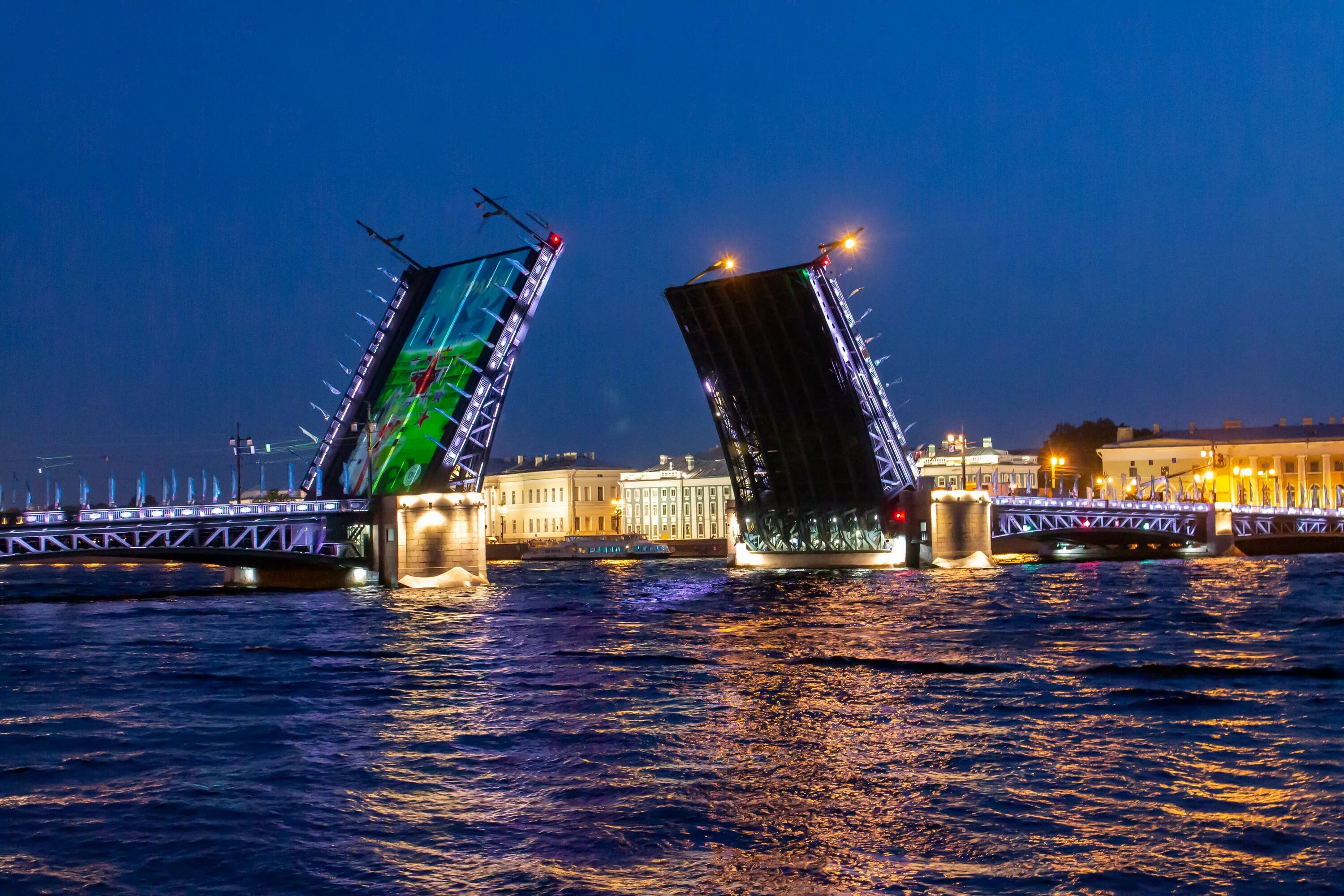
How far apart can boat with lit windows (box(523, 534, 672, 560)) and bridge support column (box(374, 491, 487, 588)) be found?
1951 inches

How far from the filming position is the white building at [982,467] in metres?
107

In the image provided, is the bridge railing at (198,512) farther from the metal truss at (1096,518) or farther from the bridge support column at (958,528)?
the metal truss at (1096,518)

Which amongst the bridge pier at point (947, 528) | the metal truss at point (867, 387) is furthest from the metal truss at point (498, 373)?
the bridge pier at point (947, 528)

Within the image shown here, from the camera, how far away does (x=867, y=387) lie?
145ft

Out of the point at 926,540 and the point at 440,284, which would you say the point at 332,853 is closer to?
the point at 440,284

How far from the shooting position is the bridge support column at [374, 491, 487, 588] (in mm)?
46344

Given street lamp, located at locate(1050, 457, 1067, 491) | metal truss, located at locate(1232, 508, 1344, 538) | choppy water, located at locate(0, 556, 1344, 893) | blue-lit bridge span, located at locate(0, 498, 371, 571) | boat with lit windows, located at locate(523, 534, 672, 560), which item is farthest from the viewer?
boat with lit windows, located at locate(523, 534, 672, 560)

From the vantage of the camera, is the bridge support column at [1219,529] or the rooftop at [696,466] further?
the rooftop at [696,466]

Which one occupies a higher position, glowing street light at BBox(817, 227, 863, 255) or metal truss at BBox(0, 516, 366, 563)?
glowing street light at BBox(817, 227, 863, 255)

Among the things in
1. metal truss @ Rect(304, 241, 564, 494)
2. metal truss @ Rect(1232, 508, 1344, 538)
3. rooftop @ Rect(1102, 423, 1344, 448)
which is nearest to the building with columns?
rooftop @ Rect(1102, 423, 1344, 448)

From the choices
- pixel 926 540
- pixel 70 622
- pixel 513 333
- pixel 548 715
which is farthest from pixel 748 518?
pixel 548 715

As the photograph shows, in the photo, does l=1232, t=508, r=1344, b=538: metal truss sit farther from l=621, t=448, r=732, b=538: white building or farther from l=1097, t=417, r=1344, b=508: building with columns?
l=621, t=448, r=732, b=538: white building

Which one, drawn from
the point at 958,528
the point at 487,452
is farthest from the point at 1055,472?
the point at 487,452

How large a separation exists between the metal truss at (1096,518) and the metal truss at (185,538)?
26.4 metres
